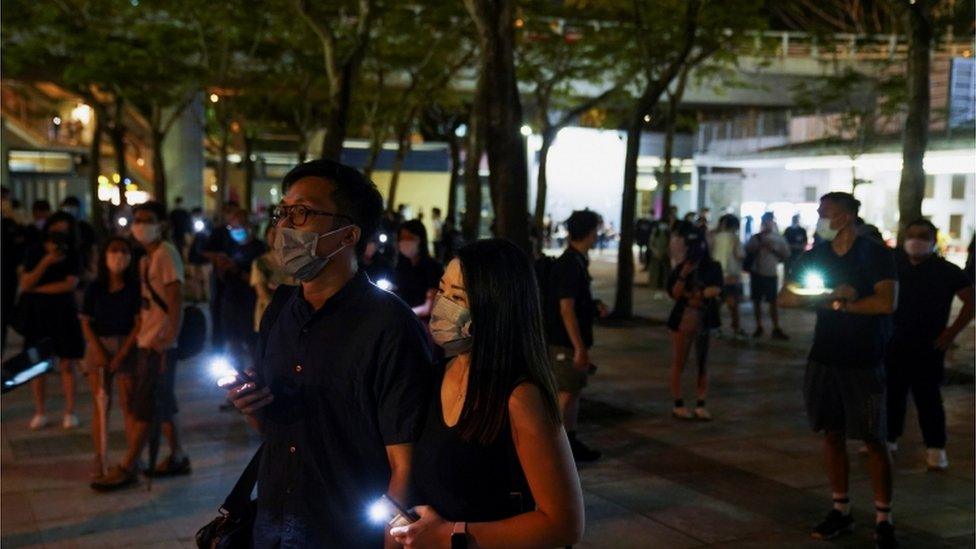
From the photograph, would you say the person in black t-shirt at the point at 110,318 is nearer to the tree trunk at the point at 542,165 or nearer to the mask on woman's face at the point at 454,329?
the mask on woman's face at the point at 454,329

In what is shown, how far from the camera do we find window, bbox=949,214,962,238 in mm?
29812

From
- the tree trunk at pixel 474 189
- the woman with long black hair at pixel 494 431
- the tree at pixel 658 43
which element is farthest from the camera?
the tree trunk at pixel 474 189

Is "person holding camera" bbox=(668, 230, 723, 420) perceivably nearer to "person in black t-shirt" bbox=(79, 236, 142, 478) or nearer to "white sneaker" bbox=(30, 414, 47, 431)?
"person in black t-shirt" bbox=(79, 236, 142, 478)

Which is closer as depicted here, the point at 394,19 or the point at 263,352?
the point at 263,352

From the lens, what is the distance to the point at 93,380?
24.0 ft

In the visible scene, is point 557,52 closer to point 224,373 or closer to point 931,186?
point 931,186

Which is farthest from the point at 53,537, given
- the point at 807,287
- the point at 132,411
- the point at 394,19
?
the point at 394,19

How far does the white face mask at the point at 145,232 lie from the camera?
693 cm

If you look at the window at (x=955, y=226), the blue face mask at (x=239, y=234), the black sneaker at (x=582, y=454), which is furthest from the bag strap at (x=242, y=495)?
the window at (x=955, y=226)

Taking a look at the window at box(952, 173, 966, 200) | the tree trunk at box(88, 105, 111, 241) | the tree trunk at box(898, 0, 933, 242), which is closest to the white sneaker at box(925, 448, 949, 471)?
the tree trunk at box(898, 0, 933, 242)

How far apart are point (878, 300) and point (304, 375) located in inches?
157

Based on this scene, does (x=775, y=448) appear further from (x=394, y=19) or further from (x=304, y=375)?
(x=394, y=19)

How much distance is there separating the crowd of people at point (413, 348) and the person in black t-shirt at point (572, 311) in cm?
2

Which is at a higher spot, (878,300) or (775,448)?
(878,300)
